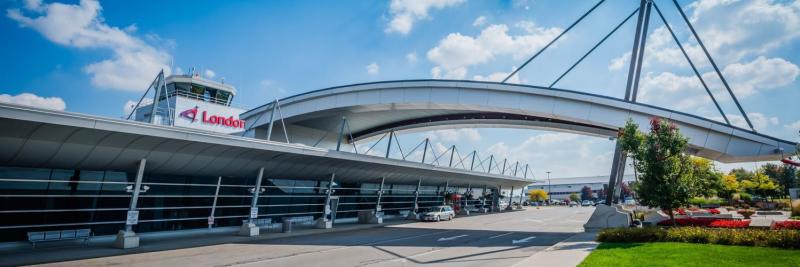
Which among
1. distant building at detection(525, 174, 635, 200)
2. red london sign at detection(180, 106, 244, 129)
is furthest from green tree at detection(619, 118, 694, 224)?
distant building at detection(525, 174, 635, 200)

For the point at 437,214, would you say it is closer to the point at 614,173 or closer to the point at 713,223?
the point at 614,173

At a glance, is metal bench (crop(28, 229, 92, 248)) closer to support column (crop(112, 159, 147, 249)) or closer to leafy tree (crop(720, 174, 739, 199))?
support column (crop(112, 159, 147, 249))

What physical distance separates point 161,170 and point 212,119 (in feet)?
29.0

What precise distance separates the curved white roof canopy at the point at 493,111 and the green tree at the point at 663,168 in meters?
5.97

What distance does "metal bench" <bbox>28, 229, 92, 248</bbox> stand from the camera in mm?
16312

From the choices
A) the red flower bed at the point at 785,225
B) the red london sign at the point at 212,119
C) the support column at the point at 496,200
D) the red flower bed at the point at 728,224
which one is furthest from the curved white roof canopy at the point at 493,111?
the support column at the point at 496,200

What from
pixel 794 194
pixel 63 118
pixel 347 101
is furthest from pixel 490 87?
pixel 794 194

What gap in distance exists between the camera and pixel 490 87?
2692 centimetres

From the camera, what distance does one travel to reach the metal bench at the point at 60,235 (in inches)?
642

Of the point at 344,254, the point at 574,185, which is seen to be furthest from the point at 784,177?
the point at 574,185

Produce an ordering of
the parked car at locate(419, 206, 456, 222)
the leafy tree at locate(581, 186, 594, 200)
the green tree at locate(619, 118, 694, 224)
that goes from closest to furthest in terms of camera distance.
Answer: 1. the green tree at locate(619, 118, 694, 224)
2. the parked car at locate(419, 206, 456, 222)
3. the leafy tree at locate(581, 186, 594, 200)

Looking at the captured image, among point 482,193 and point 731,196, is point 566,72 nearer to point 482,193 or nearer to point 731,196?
point 482,193

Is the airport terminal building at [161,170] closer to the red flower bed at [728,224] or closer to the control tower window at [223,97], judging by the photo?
the control tower window at [223,97]

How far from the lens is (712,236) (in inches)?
593
